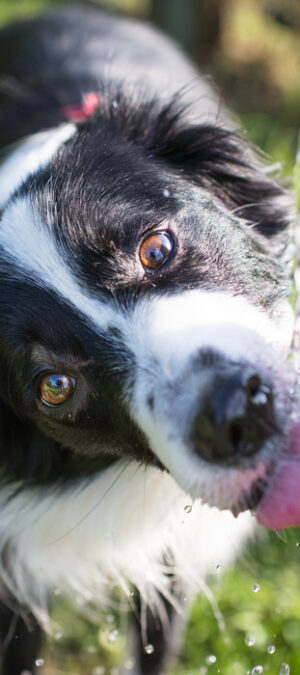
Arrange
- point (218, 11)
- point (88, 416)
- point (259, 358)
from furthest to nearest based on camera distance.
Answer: point (218, 11) → point (88, 416) → point (259, 358)

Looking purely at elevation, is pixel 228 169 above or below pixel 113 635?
above

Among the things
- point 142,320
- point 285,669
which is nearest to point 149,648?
point 285,669

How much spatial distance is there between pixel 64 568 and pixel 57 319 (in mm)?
1425

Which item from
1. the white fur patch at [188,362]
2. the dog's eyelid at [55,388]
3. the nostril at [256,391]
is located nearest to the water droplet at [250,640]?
the white fur patch at [188,362]

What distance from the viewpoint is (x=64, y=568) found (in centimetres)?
332

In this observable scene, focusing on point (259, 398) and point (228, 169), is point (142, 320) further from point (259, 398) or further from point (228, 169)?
point (228, 169)

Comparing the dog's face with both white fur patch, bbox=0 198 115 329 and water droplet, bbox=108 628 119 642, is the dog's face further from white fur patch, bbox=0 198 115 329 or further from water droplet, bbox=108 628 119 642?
water droplet, bbox=108 628 119 642

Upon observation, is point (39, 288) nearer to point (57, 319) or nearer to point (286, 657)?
point (57, 319)

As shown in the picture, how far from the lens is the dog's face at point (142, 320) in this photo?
6.84ft

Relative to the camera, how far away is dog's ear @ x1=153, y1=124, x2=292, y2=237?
2.88 m

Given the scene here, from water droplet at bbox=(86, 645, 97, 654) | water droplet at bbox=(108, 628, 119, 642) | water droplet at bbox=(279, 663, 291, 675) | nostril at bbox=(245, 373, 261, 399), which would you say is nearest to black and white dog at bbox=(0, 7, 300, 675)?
nostril at bbox=(245, 373, 261, 399)

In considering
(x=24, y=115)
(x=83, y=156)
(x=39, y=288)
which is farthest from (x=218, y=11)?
(x=39, y=288)

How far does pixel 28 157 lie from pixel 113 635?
2.33 meters

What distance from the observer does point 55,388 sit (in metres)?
2.49
